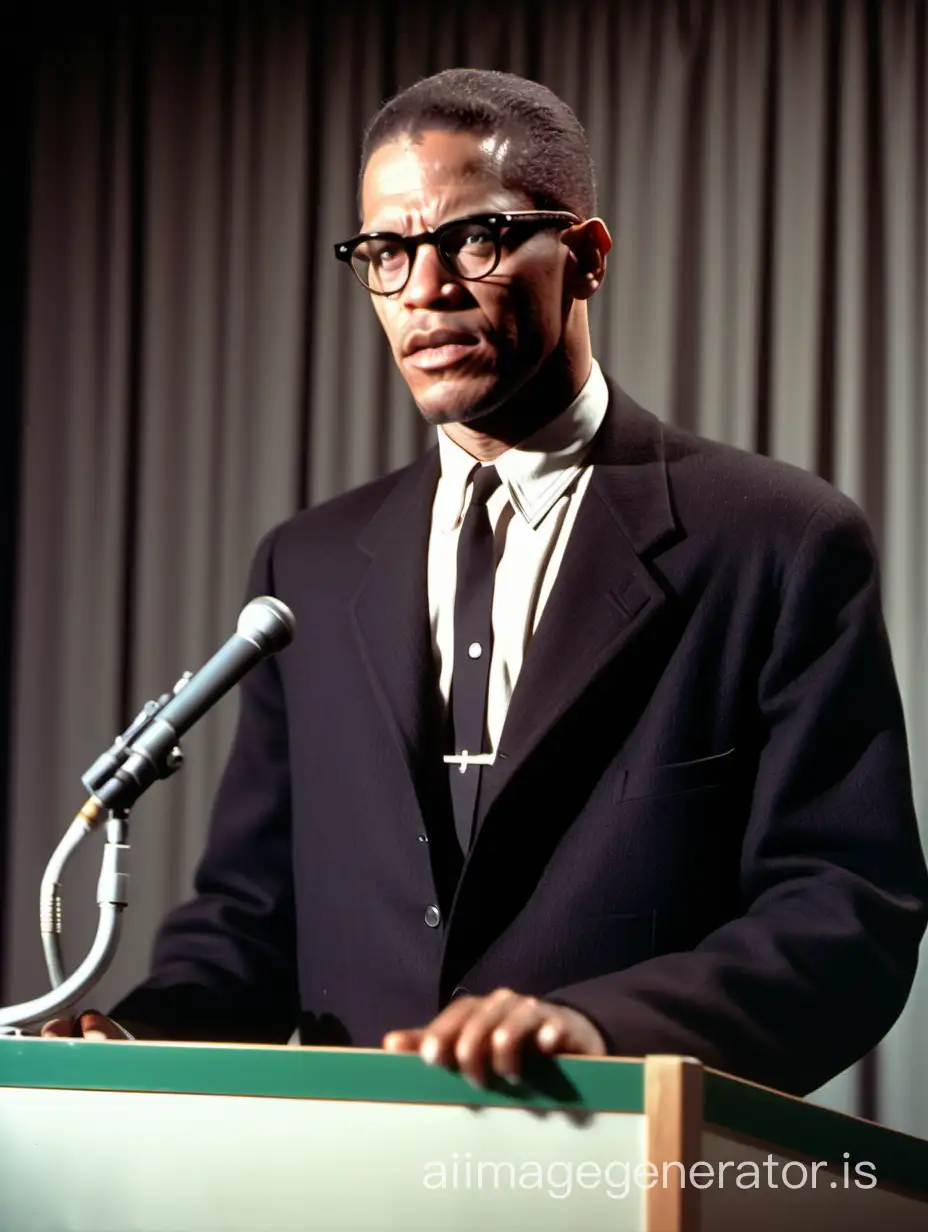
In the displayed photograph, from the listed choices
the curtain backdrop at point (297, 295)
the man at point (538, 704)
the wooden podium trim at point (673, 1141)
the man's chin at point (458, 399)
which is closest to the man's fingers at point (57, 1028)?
the man at point (538, 704)

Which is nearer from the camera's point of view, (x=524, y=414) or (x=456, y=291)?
(x=456, y=291)

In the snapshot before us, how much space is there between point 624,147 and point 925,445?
904 mm

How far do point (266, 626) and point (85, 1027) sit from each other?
37 centimetres

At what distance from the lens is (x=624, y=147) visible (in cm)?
363

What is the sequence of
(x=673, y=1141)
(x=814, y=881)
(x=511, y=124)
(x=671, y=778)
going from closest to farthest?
1. (x=673, y=1141)
2. (x=814, y=881)
3. (x=671, y=778)
4. (x=511, y=124)

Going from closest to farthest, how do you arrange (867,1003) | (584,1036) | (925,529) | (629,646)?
1. (584,1036)
2. (867,1003)
3. (629,646)
4. (925,529)

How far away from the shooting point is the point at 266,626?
145 cm

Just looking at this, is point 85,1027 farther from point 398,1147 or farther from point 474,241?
point 474,241

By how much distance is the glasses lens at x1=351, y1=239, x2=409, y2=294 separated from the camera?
1.80 m

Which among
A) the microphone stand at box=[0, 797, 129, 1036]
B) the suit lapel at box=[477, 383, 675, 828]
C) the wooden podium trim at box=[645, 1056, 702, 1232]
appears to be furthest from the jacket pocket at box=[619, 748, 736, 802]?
the wooden podium trim at box=[645, 1056, 702, 1232]

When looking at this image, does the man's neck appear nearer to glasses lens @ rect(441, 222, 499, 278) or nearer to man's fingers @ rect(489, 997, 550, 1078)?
glasses lens @ rect(441, 222, 499, 278)

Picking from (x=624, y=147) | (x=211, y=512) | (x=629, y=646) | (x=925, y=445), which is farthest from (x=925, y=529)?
(x=629, y=646)

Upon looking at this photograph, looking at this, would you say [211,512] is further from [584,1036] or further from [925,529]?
[584,1036]

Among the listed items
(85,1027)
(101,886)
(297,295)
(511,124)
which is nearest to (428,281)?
(511,124)
